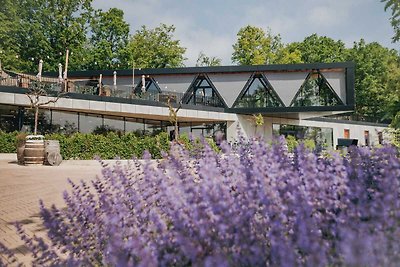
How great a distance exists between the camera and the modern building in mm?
26797

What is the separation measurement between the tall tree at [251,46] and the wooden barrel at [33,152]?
120 feet

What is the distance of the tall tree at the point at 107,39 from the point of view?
4559 cm

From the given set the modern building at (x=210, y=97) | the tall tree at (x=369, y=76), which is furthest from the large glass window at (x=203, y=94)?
the tall tree at (x=369, y=76)

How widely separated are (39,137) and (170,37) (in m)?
36.0

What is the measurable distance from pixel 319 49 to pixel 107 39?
109 feet

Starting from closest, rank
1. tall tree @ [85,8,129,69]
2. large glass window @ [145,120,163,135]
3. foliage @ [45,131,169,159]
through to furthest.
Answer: foliage @ [45,131,169,159], large glass window @ [145,120,163,135], tall tree @ [85,8,129,69]

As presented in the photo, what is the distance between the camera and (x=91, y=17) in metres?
46.0

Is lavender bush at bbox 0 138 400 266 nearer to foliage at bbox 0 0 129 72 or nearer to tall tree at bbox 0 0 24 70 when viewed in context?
tall tree at bbox 0 0 24 70

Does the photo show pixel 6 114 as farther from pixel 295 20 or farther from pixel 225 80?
pixel 295 20

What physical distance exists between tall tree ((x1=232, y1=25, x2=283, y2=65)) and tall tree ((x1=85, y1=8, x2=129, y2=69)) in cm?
1555

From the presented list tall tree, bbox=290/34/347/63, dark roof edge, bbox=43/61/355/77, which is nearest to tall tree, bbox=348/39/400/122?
tall tree, bbox=290/34/347/63

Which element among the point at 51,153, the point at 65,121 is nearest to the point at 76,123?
the point at 65,121

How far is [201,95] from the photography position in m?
32.7

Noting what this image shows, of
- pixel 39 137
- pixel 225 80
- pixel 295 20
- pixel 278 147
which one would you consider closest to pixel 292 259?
pixel 278 147
